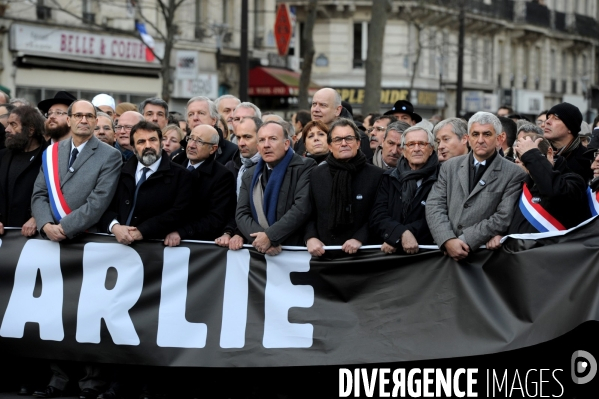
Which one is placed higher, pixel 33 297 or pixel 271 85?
pixel 271 85

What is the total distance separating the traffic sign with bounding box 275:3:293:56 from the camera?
37.1 m

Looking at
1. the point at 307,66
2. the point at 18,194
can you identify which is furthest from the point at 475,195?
the point at 307,66

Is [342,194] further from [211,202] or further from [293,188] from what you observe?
[211,202]

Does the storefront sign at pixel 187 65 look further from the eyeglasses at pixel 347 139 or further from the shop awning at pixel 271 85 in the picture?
the eyeglasses at pixel 347 139

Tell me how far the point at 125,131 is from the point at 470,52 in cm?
4540

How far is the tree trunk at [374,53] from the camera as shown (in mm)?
28328

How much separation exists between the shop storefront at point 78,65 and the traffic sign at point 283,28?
5.13 m

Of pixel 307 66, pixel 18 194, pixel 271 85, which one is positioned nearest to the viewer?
pixel 18 194

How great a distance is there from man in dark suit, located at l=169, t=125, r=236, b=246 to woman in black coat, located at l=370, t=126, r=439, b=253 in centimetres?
131

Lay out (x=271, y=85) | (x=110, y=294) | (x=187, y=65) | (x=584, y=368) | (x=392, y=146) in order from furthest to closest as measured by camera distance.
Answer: (x=271, y=85) < (x=187, y=65) < (x=392, y=146) < (x=110, y=294) < (x=584, y=368)

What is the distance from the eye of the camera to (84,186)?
8938 millimetres

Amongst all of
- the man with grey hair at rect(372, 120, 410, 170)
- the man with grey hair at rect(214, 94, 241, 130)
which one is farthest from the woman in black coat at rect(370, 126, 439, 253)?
the man with grey hair at rect(214, 94, 241, 130)

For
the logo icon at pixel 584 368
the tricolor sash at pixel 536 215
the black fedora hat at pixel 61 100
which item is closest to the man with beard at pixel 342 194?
the tricolor sash at pixel 536 215

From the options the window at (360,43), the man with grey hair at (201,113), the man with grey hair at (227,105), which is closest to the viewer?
the man with grey hair at (201,113)
